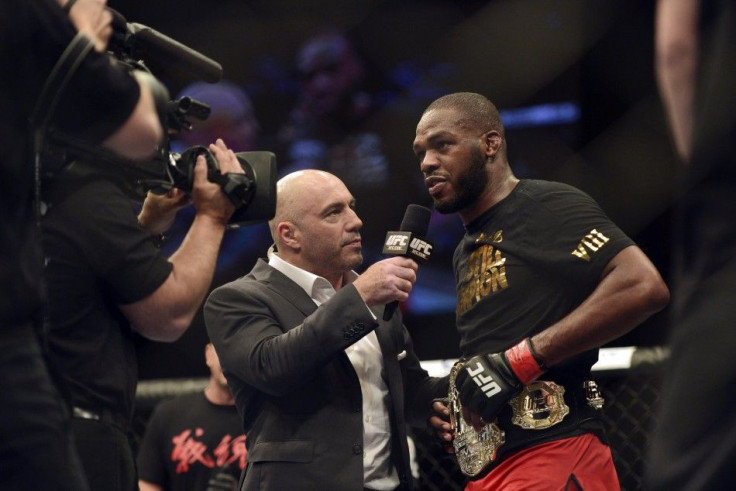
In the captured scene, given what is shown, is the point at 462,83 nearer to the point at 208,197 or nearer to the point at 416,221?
the point at 416,221

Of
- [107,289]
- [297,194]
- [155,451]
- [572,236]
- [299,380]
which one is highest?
[107,289]

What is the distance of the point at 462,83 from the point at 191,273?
2779mm

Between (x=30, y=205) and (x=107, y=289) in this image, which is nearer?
(x=30, y=205)

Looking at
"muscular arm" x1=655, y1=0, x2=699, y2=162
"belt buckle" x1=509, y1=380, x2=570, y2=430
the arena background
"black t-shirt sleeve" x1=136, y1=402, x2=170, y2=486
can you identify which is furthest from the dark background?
"muscular arm" x1=655, y1=0, x2=699, y2=162

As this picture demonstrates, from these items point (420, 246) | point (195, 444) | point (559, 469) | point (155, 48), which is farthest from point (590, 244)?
point (195, 444)

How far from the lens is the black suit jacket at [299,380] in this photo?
206 cm

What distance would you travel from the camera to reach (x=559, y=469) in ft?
6.33

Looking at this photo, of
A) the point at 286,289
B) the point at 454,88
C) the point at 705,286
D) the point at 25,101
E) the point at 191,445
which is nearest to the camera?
the point at 705,286

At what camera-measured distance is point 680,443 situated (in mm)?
855

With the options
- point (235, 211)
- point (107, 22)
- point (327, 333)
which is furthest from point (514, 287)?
point (107, 22)

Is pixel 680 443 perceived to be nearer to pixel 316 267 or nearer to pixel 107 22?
pixel 107 22

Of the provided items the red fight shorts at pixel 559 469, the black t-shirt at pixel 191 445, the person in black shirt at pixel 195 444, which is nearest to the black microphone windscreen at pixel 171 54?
the red fight shorts at pixel 559 469

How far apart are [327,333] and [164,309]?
62 centimetres

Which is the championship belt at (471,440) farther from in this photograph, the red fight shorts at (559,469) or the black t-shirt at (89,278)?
the black t-shirt at (89,278)
